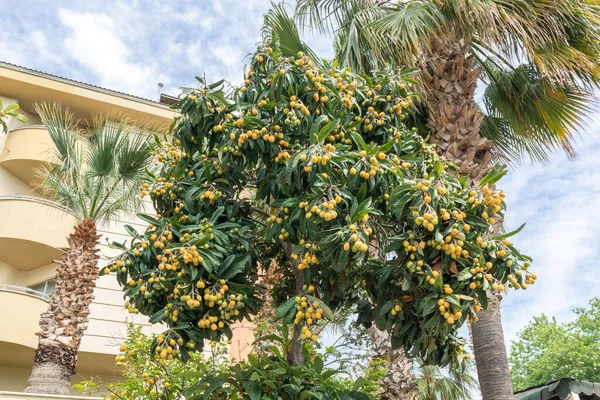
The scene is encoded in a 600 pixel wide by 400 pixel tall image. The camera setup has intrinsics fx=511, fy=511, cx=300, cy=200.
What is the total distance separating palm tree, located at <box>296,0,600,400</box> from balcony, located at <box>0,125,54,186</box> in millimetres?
9704

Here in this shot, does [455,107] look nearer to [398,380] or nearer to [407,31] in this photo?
[407,31]

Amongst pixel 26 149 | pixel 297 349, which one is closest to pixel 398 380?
pixel 297 349

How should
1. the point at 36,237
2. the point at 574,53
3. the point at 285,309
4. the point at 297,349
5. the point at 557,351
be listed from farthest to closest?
the point at 557,351, the point at 36,237, the point at 574,53, the point at 297,349, the point at 285,309

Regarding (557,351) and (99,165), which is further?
(557,351)

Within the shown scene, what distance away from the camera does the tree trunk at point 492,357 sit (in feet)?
18.1

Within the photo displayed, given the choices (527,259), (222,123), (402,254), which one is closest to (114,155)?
(222,123)

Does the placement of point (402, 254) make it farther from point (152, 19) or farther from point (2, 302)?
point (2, 302)

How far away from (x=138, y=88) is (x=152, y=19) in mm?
5667

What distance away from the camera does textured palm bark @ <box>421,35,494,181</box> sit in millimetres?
6570

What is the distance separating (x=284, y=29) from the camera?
6988 mm

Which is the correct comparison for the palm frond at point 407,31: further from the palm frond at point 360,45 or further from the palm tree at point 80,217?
the palm tree at point 80,217

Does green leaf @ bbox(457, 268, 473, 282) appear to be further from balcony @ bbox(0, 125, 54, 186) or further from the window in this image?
balcony @ bbox(0, 125, 54, 186)

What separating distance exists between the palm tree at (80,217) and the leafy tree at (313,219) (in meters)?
3.81

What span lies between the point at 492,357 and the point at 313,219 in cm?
329
